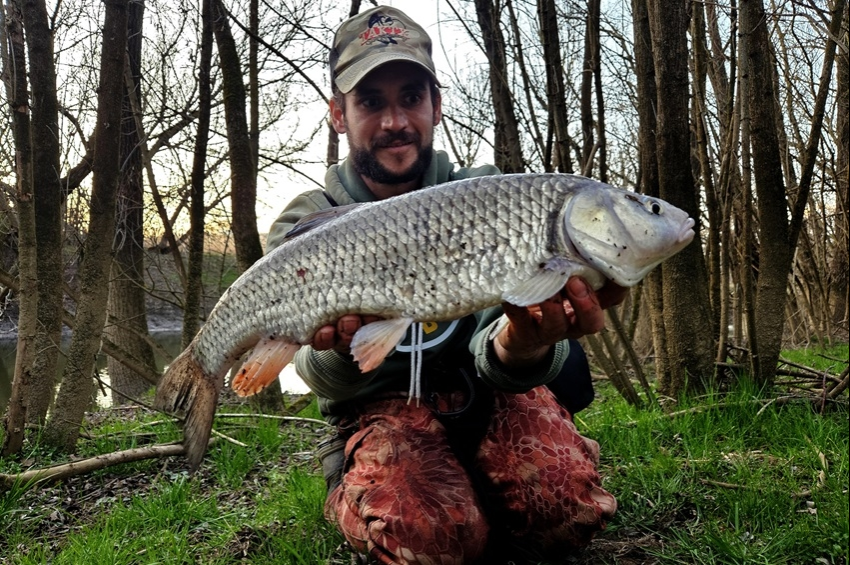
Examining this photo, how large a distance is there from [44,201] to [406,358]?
234cm

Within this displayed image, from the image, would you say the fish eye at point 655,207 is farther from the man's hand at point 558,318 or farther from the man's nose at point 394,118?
the man's nose at point 394,118

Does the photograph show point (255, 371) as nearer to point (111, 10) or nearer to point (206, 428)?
point (206, 428)

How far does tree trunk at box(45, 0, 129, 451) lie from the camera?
3426 millimetres

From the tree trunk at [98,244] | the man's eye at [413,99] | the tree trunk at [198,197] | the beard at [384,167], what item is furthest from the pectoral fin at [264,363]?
the tree trunk at [198,197]

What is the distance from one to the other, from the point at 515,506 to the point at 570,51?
4381 millimetres

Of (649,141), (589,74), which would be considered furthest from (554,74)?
(649,141)

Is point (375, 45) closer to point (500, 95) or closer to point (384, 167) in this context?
point (384, 167)

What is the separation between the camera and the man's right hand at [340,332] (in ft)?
6.22

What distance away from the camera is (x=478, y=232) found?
5.57 ft

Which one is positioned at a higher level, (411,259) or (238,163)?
(238,163)

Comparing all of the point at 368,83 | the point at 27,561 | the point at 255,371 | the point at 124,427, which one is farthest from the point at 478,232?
the point at 124,427

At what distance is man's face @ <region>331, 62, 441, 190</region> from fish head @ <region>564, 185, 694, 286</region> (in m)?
1.14

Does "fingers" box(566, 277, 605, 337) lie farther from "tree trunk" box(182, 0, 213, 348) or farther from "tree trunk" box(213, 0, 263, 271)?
"tree trunk" box(182, 0, 213, 348)

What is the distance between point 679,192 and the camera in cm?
323
